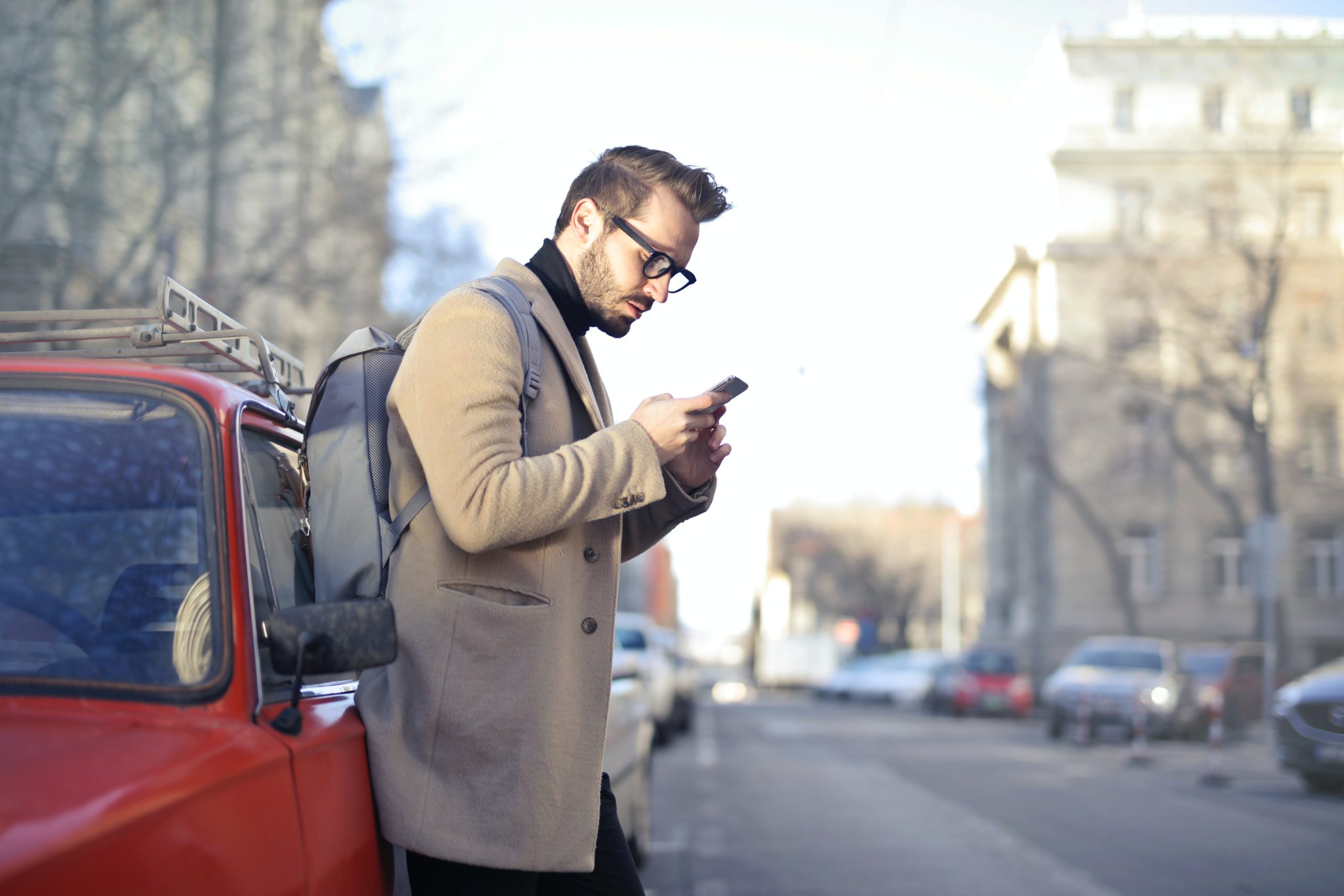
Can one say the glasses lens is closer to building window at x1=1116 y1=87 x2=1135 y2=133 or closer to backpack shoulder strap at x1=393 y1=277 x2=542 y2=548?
backpack shoulder strap at x1=393 y1=277 x2=542 y2=548

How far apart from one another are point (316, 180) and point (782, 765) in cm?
1015

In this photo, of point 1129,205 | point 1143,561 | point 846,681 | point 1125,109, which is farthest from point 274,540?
point 1125,109

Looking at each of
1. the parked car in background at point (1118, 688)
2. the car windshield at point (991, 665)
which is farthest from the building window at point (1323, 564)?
Result: the parked car in background at point (1118, 688)

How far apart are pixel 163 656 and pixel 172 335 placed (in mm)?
863

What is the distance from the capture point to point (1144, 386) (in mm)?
33781

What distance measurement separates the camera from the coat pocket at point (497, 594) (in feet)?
7.39

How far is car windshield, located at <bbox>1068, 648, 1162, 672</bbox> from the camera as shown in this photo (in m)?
22.7

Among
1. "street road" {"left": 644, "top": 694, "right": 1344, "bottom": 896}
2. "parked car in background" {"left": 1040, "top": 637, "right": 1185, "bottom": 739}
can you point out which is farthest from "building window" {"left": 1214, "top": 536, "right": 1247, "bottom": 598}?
"street road" {"left": 644, "top": 694, "right": 1344, "bottom": 896}

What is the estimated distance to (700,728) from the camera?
23.8 meters

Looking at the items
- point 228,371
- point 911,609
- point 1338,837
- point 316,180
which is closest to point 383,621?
point 228,371

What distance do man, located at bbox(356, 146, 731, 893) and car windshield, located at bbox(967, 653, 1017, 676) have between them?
1263 inches

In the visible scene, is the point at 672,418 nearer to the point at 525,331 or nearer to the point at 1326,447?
the point at 525,331

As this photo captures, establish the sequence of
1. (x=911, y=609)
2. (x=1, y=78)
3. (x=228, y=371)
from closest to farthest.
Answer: (x=228, y=371) < (x=1, y=78) < (x=911, y=609)

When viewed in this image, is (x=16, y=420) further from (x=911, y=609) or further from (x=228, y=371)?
(x=911, y=609)
